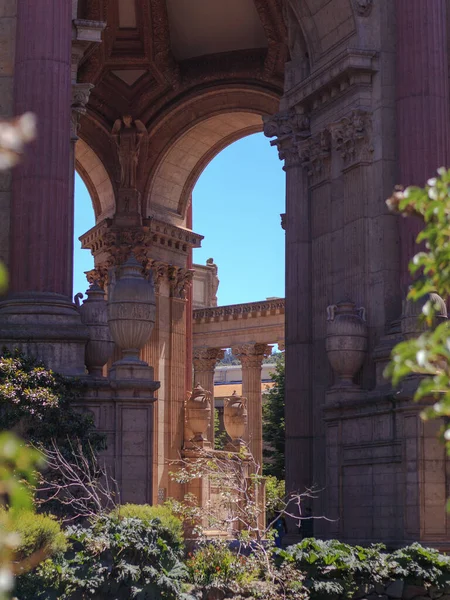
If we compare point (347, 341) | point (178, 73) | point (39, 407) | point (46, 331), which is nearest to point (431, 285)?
point (39, 407)

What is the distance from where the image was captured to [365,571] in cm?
1984

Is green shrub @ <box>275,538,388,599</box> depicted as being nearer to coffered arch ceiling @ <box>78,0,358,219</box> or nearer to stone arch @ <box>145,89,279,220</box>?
coffered arch ceiling @ <box>78,0,358,219</box>

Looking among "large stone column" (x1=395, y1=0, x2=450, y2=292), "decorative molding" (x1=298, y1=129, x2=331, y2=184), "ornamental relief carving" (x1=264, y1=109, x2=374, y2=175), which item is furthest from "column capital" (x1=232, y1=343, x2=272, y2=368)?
"large stone column" (x1=395, y1=0, x2=450, y2=292)

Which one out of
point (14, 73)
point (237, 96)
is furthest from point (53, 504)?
point (237, 96)

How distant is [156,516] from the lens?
60.5 feet

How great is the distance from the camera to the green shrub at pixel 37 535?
53.9ft

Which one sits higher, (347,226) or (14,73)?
(14,73)

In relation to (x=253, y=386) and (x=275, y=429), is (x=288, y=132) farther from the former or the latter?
(x=275, y=429)

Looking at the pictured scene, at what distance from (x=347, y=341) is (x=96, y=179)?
23.1 metres

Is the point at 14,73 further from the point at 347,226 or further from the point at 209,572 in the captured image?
the point at 209,572

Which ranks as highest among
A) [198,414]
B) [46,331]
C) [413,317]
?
[413,317]

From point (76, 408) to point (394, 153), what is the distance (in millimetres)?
10431

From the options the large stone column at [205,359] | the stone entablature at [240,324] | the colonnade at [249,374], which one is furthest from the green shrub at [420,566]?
the large stone column at [205,359]

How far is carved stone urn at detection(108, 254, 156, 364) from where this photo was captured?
24.6 metres
